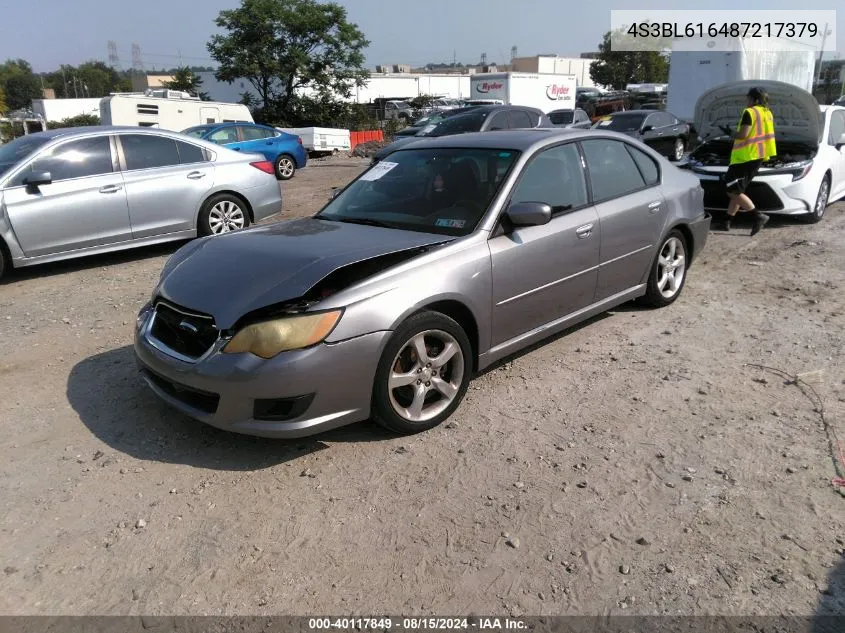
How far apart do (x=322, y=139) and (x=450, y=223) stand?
22.8 metres

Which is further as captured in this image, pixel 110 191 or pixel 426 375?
pixel 110 191

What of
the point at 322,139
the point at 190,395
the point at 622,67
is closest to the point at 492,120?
the point at 190,395

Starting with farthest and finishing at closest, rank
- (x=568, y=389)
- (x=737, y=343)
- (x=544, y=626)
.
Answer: (x=737, y=343) → (x=568, y=389) → (x=544, y=626)

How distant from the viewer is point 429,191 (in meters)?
4.48

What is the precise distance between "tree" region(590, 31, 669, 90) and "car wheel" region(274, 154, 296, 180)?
57.2 metres

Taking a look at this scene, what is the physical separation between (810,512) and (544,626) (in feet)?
4.70

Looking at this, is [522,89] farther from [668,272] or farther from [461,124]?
[668,272]

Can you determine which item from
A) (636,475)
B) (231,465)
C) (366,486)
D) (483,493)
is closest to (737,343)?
Result: (636,475)

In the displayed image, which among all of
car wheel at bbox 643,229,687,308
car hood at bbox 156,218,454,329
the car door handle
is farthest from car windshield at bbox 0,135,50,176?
car wheel at bbox 643,229,687,308

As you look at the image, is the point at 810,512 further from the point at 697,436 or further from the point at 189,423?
the point at 189,423

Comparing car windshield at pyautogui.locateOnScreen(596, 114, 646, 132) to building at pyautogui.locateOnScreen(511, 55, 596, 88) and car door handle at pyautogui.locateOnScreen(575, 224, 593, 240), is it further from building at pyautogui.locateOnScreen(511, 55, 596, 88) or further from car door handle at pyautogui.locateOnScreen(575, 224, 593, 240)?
building at pyautogui.locateOnScreen(511, 55, 596, 88)

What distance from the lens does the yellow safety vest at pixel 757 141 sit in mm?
8336

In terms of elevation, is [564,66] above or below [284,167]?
above

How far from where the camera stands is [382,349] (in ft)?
11.3
